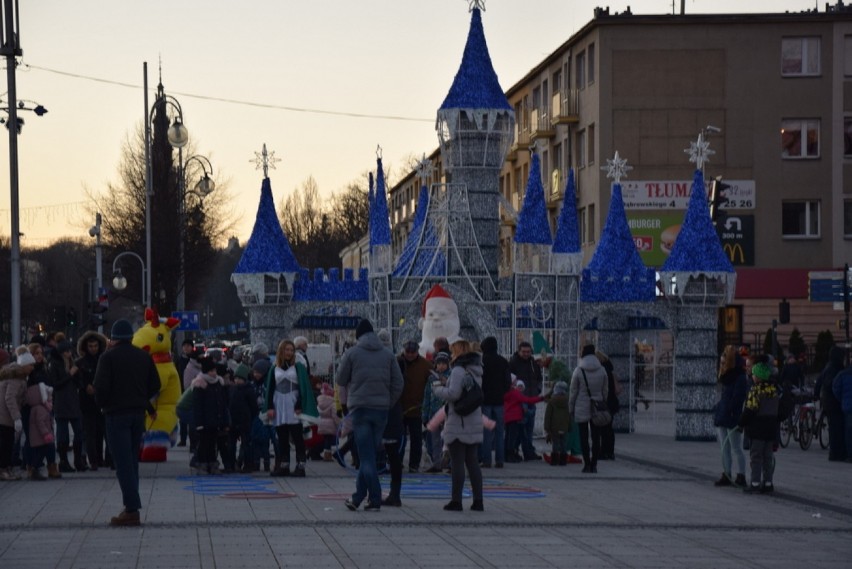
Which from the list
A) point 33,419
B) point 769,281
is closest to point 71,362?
point 33,419

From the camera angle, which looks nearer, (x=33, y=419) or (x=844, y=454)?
(x=33, y=419)

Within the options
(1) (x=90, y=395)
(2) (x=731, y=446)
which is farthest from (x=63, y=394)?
(2) (x=731, y=446)

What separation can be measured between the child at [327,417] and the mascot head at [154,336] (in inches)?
94.4

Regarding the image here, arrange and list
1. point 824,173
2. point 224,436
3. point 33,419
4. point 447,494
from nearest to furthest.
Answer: point 447,494 < point 33,419 < point 224,436 < point 824,173

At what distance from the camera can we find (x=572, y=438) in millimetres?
25000

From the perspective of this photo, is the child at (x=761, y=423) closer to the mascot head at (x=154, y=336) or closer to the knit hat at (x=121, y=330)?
the knit hat at (x=121, y=330)

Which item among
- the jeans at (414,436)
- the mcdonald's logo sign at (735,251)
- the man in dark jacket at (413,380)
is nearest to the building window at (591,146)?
the mcdonald's logo sign at (735,251)

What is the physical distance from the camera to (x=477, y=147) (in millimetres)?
31391

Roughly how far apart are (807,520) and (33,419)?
362 inches

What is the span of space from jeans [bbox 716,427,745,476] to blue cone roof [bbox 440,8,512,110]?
1227 centimetres

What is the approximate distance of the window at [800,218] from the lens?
6006 cm

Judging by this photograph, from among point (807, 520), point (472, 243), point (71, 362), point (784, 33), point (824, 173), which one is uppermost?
point (784, 33)

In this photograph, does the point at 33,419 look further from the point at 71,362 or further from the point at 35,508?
the point at 35,508

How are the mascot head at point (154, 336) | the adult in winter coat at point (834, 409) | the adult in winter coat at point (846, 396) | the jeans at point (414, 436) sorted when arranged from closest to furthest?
1. the jeans at point (414, 436)
2. the mascot head at point (154, 336)
3. the adult in winter coat at point (846, 396)
4. the adult in winter coat at point (834, 409)
